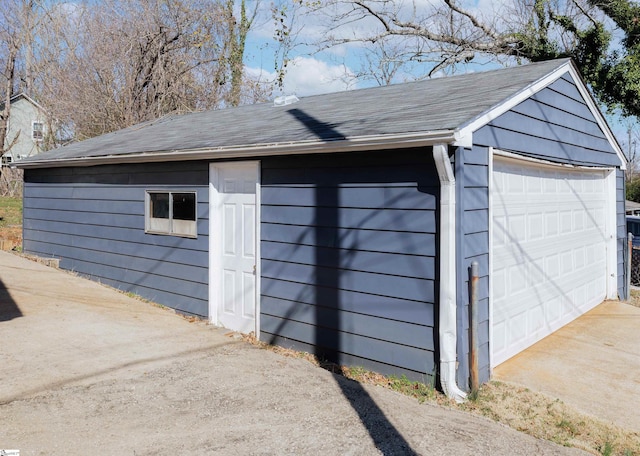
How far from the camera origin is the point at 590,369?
19.6 ft

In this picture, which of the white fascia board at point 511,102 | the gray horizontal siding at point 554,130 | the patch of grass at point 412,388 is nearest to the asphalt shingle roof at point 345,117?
the white fascia board at point 511,102

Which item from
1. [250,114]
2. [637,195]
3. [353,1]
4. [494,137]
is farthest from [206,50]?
[637,195]

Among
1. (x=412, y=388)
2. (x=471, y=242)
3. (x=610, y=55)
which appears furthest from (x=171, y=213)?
(x=610, y=55)

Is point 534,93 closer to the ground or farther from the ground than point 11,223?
farther from the ground

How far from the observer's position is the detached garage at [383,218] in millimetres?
5379

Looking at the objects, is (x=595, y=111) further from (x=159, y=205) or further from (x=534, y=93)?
(x=159, y=205)

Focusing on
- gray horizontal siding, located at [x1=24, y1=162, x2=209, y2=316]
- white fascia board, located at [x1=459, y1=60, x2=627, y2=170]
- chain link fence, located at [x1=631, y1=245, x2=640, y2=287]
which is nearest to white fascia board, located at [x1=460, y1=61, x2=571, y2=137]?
white fascia board, located at [x1=459, y1=60, x2=627, y2=170]

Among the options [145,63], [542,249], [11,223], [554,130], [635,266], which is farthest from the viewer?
[145,63]

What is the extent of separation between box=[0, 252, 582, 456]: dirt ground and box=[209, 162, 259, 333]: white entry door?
0.60m

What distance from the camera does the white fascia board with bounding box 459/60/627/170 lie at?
5240 mm

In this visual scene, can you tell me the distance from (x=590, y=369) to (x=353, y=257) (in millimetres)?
2831

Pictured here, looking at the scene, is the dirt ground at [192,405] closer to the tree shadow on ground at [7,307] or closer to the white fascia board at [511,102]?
the tree shadow on ground at [7,307]

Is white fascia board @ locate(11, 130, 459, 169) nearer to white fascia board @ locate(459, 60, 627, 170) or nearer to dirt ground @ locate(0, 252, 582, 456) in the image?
white fascia board @ locate(459, 60, 627, 170)

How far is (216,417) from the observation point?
4477 millimetres
